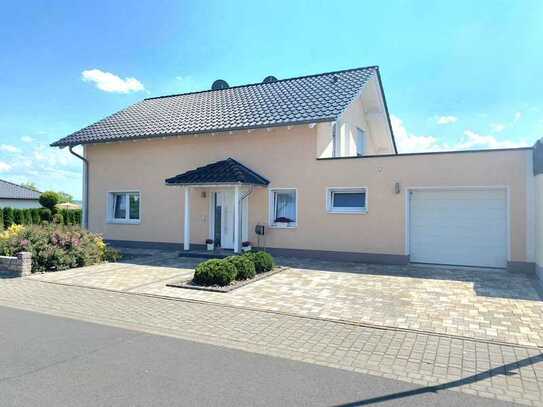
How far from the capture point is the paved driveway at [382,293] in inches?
246

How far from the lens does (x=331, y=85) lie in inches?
588

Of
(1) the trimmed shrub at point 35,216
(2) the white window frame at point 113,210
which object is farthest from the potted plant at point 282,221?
(1) the trimmed shrub at point 35,216

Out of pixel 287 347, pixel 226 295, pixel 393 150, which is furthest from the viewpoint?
pixel 393 150

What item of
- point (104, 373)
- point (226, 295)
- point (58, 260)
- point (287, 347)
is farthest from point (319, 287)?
point (58, 260)

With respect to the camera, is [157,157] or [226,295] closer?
[226,295]

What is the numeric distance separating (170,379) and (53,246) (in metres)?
8.44

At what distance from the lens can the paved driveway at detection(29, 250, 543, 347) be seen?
6.26m

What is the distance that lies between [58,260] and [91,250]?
111 cm

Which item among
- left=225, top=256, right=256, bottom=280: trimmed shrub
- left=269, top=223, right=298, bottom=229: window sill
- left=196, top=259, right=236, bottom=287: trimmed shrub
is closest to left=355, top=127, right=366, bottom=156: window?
left=269, top=223, right=298, bottom=229: window sill

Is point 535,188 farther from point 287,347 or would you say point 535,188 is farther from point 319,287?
point 287,347

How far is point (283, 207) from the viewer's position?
1365cm

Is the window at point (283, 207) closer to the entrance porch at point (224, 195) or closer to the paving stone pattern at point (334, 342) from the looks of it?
the entrance porch at point (224, 195)

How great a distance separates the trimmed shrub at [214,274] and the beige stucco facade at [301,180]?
4515 millimetres

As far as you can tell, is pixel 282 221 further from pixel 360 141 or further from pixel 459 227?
pixel 360 141
